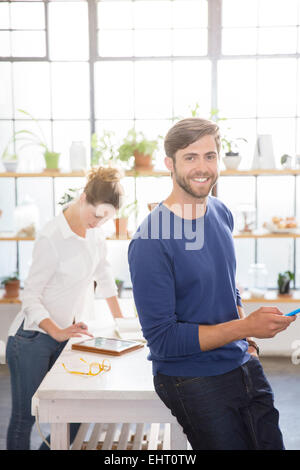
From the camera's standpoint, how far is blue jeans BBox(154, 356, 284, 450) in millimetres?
1523

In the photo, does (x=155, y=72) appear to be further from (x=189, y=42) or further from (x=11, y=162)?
(x=11, y=162)

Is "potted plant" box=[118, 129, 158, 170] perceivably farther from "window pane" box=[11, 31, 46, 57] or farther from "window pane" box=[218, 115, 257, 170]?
"window pane" box=[11, 31, 46, 57]

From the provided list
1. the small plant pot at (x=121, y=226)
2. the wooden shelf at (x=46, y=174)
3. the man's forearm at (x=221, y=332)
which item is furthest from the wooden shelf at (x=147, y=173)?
the man's forearm at (x=221, y=332)

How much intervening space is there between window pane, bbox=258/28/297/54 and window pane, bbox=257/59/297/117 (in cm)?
8

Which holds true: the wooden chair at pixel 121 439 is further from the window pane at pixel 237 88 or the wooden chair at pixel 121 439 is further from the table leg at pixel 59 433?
the window pane at pixel 237 88

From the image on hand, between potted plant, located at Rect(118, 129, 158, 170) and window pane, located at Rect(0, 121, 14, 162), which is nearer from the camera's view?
potted plant, located at Rect(118, 129, 158, 170)

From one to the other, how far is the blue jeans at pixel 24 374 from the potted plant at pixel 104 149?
2159mm

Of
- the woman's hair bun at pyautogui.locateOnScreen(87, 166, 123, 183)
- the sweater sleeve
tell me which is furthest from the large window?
the sweater sleeve

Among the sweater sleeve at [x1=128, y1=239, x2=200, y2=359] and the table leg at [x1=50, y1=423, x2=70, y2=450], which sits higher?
the sweater sleeve at [x1=128, y1=239, x2=200, y2=359]

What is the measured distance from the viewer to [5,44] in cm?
460

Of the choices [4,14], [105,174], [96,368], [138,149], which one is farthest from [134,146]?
[96,368]

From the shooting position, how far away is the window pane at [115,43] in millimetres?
4586

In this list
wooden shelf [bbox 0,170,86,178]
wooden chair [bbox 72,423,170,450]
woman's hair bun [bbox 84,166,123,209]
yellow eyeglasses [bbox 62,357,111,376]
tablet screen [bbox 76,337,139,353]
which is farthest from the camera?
wooden shelf [bbox 0,170,86,178]

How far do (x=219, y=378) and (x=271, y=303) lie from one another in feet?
9.57
